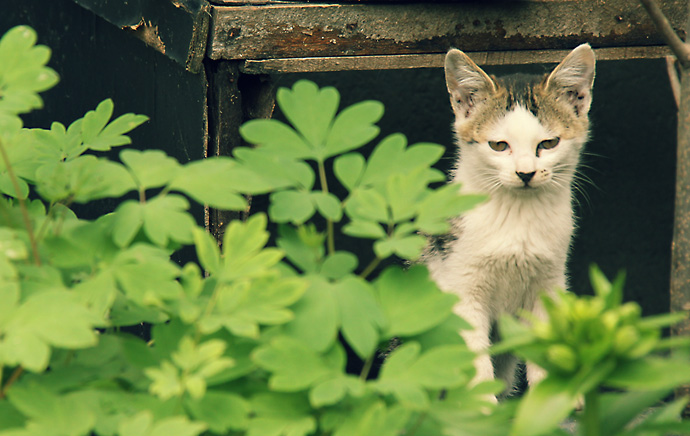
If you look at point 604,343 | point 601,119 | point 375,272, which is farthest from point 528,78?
point 604,343

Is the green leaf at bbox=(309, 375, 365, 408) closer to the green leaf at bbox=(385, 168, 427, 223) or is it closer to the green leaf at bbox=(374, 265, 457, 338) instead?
the green leaf at bbox=(374, 265, 457, 338)

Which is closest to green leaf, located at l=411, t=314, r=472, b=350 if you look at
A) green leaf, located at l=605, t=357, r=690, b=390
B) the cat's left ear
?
green leaf, located at l=605, t=357, r=690, b=390

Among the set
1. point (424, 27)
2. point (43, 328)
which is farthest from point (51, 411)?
point (424, 27)

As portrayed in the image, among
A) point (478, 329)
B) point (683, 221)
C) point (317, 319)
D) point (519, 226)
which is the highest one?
point (317, 319)

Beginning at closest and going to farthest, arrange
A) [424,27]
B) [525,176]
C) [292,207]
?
[292,207], [525,176], [424,27]

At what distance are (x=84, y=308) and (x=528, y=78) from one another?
1.84m

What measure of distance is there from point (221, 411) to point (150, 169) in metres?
0.29

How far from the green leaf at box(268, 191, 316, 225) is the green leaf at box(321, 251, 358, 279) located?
0.06 metres

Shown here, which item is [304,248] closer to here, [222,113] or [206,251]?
[206,251]

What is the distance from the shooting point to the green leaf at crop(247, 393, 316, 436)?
2.57 feet

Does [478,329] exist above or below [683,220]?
below

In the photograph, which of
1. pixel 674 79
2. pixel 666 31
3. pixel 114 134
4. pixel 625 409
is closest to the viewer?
pixel 625 409

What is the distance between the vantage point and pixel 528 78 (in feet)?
7.64

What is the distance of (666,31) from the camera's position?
1884 mm
